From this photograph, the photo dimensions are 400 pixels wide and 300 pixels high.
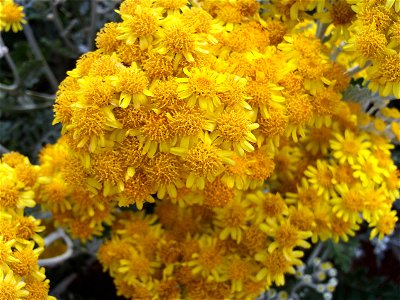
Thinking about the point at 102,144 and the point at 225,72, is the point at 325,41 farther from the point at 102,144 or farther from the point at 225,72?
the point at 102,144

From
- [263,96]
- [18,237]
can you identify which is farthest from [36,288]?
[263,96]

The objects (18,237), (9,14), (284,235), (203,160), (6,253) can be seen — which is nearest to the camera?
(203,160)

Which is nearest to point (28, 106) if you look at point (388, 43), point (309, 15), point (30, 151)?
point (30, 151)

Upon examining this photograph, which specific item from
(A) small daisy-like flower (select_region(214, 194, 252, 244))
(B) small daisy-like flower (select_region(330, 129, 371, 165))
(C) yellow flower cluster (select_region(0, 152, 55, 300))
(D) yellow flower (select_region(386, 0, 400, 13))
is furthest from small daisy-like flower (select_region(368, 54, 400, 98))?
(C) yellow flower cluster (select_region(0, 152, 55, 300))

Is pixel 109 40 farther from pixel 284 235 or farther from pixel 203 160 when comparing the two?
pixel 284 235

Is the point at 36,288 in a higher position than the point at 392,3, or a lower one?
lower

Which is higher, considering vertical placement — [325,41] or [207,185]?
[325,41]
